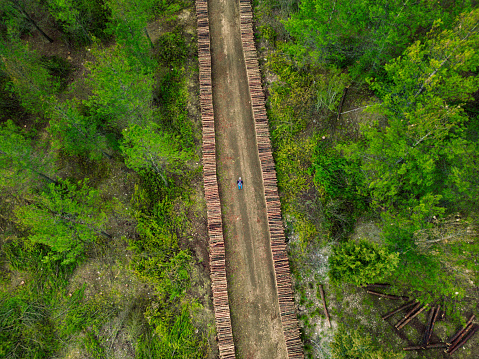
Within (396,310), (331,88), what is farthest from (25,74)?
(396,310)

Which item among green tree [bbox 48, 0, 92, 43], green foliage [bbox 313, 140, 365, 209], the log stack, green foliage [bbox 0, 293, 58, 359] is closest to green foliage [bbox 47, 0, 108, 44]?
green tree [bbox 48, 0, 92, 43]

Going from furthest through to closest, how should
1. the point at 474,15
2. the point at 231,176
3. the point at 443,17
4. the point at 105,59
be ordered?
the point at 231,176
the point at 105,59
the point at 443,17
the point at 474,15

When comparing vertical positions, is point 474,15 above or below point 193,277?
above

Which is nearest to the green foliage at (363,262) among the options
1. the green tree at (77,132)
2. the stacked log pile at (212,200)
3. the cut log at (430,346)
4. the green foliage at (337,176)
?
the green foliage at (337,176)

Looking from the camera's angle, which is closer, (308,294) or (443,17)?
(443,17)

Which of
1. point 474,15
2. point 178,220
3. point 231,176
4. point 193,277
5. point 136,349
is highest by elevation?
point 474,15

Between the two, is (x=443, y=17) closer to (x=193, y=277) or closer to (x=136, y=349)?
(x=193, y=277)

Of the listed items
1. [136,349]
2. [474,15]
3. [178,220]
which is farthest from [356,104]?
[136,349]

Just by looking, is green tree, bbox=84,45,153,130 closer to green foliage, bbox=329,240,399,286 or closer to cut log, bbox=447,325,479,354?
green foliage, bbox=329,240,399,286
